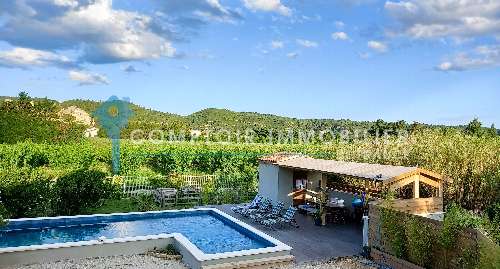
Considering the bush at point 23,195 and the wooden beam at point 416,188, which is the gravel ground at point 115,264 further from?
the wooden beam at point 416,188

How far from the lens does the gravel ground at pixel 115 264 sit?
10585 mm

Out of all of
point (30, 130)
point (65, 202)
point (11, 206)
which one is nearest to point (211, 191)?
point (65, 202)

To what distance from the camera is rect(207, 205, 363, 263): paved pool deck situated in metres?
11.6

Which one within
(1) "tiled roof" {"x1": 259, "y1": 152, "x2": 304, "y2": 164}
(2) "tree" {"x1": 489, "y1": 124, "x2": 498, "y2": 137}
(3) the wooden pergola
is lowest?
(3) the wooden pergola

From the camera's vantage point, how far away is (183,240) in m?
11.7

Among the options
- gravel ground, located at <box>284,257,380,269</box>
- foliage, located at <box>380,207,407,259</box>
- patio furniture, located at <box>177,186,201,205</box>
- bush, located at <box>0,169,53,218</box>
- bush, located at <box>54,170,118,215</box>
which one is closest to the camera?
foliage, located at <box>380,207,407,259</box>

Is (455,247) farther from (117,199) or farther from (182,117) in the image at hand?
(182,117)

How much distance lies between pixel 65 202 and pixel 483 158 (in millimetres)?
13857

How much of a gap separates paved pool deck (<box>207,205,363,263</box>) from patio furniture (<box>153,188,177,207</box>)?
4266 mm

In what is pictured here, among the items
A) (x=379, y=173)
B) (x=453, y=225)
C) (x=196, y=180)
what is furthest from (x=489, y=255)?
(x=196, y=180)

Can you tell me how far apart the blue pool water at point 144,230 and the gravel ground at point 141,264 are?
136 cm

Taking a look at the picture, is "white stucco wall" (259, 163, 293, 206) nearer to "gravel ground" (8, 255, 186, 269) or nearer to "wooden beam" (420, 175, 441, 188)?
"wooden beam" (420, 175, 441, 188)

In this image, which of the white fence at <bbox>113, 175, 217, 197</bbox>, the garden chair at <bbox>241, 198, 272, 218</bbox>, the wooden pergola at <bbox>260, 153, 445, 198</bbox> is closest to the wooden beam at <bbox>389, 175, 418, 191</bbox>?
the wooden pergola at <bbox>260, 153, 445, 198</bbox>

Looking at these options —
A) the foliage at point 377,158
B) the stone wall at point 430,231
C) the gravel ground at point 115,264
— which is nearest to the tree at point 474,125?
the foliage at point 377,158
